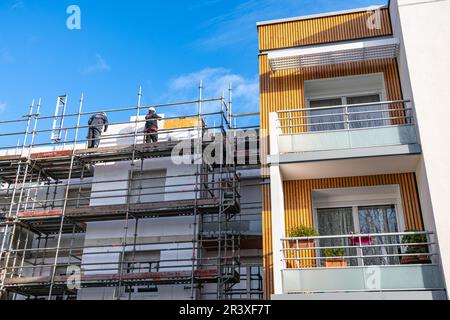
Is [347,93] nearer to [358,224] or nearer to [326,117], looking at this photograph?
[326,117]

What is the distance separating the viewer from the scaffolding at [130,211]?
14.9m

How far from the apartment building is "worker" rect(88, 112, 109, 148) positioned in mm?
6573

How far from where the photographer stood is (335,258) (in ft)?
35.7

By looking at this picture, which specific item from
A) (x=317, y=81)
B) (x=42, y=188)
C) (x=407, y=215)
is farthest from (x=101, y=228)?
(x=407, y=215)

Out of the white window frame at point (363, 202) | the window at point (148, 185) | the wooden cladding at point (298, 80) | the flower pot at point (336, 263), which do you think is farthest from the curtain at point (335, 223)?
the window at point (148, 185)

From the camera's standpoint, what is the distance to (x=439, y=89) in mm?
11430

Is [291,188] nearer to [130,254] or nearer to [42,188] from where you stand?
[130,254]

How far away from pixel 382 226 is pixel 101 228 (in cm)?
865

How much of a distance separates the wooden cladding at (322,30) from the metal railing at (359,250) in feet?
17.6

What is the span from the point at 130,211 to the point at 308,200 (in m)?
5.65

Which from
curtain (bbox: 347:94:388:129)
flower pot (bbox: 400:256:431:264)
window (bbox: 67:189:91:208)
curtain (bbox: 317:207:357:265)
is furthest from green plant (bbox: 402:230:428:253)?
window (bbox: 67:189:91:208)

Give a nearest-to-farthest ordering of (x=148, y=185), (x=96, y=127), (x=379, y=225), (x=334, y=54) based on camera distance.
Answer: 1. (x=379, y=225)
2. (x=334, y=54)
3. (x=148, y=185)
4. (x=96, y=127)

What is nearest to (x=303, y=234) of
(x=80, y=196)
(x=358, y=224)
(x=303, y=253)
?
(x=303, y=253)
